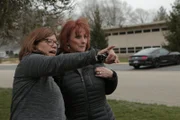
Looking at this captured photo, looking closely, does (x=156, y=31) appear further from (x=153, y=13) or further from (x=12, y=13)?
(x=153, y=13)

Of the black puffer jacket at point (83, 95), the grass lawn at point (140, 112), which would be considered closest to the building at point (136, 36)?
the grass lawn at point (140, 112)

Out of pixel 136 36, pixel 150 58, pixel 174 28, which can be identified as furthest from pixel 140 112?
pixel 136 36

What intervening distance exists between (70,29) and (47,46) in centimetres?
42

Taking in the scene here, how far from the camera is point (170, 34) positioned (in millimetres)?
32312

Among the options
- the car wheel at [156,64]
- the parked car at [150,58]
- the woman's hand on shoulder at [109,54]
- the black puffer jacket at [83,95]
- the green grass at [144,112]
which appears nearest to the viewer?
the woman's hand on shoulder at [109,54]

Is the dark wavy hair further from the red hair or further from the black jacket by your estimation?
the red hair

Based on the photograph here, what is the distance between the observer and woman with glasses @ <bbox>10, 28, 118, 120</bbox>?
213 cm

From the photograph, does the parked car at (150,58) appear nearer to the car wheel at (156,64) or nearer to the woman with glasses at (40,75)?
the car wheel at (156,64)

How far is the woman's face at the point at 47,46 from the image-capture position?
7.66ft

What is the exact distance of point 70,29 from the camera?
8.95ft

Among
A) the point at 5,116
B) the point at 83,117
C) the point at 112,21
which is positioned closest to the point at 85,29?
the point at 83,117

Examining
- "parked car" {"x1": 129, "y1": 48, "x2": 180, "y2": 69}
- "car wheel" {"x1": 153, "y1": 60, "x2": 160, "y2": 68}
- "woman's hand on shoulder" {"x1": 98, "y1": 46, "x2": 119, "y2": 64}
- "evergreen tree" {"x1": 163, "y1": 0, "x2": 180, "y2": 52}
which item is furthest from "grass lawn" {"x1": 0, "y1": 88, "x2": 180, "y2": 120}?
"evergreen tree" {"x1": 163, "y1": 0, "x2": 180, "y2": 52}

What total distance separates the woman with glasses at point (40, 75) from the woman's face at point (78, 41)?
1.21 feet

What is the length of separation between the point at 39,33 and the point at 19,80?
1.14 ft
